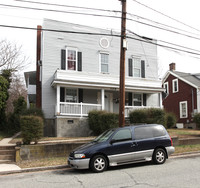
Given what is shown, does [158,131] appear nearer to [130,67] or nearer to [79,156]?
[79,156]

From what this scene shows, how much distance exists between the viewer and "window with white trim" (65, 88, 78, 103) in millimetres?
18328

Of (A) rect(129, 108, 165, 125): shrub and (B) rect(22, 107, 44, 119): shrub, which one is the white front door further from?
(B) rect(22, 107, 44, 119): shrub

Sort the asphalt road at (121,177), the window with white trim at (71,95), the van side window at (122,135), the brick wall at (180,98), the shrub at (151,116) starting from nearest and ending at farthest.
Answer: the asphalt road at (121,177) → the van side window at (122,135) → the shrub at (151,116) → the window with white trim at (71,95) → the brick wall at (180,98)

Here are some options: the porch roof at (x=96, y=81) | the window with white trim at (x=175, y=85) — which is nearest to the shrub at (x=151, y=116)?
the porch roof at (x=96, y=81)

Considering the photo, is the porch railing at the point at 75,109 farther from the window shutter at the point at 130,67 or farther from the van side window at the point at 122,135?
the van side window at the point at 122,135

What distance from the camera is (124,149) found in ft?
28.2

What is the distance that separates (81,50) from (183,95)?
14795 mm

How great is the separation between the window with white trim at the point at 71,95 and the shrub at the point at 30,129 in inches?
283

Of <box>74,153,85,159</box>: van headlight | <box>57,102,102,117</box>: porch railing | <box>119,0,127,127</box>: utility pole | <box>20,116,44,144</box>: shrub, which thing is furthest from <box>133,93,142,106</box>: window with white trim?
<box>74,153,85,159</box>: van headlight

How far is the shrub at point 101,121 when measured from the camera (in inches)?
583

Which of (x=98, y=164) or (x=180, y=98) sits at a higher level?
(x=180, y=98)

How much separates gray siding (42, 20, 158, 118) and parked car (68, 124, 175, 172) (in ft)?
32.5

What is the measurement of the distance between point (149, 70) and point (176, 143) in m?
10.0

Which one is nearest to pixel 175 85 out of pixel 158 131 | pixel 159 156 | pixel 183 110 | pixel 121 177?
pixel 183 110
